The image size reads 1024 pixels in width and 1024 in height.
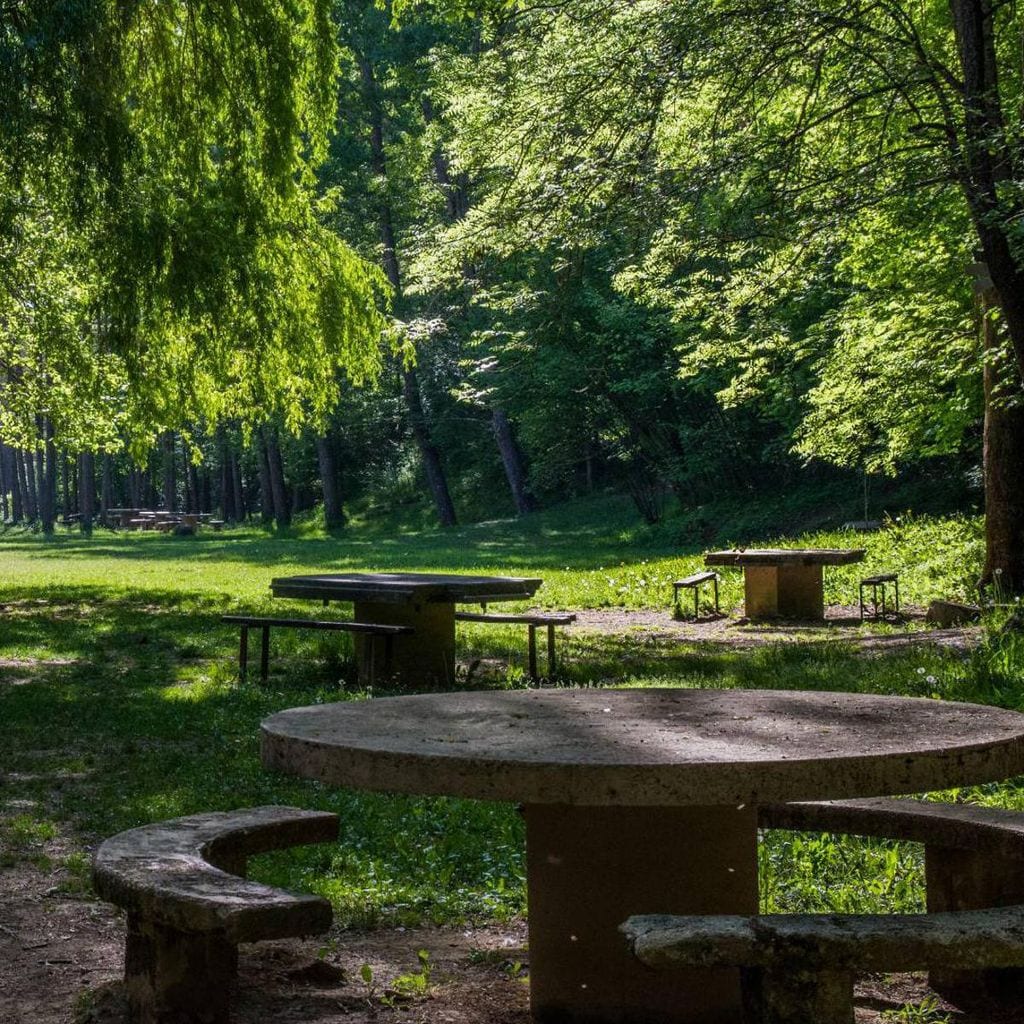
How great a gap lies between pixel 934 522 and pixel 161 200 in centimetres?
1318

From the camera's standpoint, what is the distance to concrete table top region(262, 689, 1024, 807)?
123 inches

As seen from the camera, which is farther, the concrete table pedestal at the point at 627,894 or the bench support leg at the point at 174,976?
the concrete table pedestal at the point at 627,894

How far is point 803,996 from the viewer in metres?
2.98

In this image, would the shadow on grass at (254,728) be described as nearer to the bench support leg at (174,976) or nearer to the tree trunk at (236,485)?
the bench support leg at (174,976)

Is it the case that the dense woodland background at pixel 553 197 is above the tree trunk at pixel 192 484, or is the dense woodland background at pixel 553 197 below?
above

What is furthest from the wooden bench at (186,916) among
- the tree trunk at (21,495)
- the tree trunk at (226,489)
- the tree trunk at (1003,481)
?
the tree trunk at (21,495)

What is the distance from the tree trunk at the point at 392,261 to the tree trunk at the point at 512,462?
6.62 feet

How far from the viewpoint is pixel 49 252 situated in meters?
15.8

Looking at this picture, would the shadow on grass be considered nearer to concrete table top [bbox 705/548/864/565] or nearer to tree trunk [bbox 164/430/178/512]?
concrete table top [bbox 705/548/864/565]

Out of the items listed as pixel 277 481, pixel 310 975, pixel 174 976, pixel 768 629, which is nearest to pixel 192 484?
pixel 277 481

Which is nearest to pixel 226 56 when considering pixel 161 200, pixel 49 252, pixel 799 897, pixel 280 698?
pixel 161 200

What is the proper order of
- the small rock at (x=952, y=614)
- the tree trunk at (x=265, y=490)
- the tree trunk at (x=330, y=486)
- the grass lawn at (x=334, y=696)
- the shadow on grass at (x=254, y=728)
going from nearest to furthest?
the grass lawn at (x=334, y=696) < the shadow on grass at (x=254, y=728) < the small rock at (x=952, y=614) < the tree trunk at (x=330, y=486) < the tree trunk at (x=265, y=490)

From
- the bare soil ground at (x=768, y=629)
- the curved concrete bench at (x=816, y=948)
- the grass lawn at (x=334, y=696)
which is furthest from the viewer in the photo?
the bare soil ground at (x=768, y=629)

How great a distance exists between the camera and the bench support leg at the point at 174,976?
358 cm
